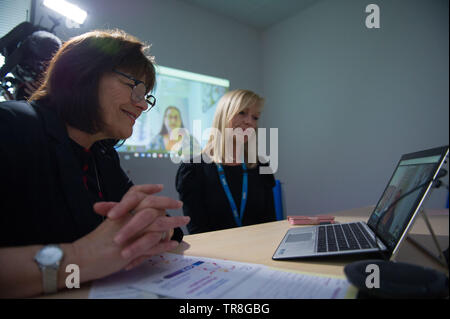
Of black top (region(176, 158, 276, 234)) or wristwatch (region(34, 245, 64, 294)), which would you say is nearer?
wristwatch (region(34, 245, 64, 294))

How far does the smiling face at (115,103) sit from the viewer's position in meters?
0.94

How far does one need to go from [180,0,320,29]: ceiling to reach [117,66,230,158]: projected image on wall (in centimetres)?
95

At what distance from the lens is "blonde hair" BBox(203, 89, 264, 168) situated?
1.84 metres

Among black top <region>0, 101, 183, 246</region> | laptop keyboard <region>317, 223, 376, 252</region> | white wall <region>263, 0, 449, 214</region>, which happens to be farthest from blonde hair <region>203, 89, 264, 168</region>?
white wall <region>263, 0, 449, 214</region>

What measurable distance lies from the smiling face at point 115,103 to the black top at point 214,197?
730mm

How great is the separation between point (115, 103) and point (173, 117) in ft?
6.54

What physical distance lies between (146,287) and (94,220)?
36cm

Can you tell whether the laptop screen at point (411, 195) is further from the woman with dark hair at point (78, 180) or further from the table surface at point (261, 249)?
the woman with dark hair at point (78, 180)

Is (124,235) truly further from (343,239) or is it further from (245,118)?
(245,118)

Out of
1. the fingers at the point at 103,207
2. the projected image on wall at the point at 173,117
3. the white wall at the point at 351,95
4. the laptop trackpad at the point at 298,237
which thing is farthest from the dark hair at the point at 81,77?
the white wall at the point at 351,95

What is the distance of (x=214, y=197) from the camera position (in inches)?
65.4

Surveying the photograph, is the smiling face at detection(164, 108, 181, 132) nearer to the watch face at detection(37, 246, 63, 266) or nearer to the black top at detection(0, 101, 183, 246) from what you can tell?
the black top at detection(0, 101, 183, 246)

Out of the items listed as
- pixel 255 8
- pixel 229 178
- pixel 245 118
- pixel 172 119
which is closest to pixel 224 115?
pixel 245 118
